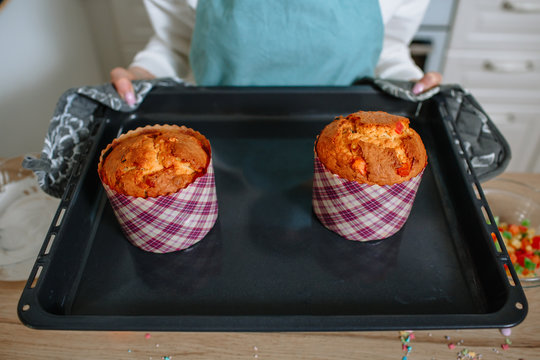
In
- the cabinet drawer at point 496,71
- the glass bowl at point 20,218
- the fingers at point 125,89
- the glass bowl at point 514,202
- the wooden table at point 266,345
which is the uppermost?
the fingers at point 125,89

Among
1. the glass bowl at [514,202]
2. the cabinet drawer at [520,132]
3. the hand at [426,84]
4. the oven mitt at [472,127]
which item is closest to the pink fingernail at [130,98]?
the oven mitt at [472,127]

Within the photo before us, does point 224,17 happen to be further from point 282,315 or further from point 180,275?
point 282,315

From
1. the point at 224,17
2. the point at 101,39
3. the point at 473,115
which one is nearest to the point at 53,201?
the point at 224,17

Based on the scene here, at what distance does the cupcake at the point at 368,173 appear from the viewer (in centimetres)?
95

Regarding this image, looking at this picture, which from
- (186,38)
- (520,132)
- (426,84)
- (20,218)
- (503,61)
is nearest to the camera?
(20,218)

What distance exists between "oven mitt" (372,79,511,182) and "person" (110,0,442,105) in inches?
1.7

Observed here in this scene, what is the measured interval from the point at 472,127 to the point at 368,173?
52cm

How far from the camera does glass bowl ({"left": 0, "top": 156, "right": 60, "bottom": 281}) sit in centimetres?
105

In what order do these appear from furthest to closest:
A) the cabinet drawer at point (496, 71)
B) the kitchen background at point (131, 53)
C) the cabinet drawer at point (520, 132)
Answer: the cabinet drawer at point (520, 132)
the cabinet drawer at point (496, 71)
the kitchen background at point (131, 53)

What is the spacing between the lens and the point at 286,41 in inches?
52.1

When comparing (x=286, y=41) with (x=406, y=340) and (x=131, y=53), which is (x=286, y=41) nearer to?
(x=406, y=340)

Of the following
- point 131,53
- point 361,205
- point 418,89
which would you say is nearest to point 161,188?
point 361,205

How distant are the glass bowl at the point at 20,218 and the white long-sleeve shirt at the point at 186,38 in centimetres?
58

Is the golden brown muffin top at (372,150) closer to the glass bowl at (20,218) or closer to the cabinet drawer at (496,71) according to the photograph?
the glass bowl at (20,218)
